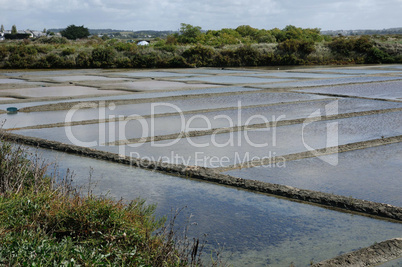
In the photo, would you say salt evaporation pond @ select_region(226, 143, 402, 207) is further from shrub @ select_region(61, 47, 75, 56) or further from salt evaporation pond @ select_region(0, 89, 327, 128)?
shrub @ select_region(61, 47, 75, 56)

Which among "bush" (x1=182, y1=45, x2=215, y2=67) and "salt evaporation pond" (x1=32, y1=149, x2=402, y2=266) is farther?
"bush" (x1=182, y1=45, x2=215, y2=67)

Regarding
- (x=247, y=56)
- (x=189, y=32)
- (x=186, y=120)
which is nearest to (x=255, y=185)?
(x=186, y=120)

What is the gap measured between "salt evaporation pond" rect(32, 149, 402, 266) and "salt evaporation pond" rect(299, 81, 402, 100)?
9259 mm

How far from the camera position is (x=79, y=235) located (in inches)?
150

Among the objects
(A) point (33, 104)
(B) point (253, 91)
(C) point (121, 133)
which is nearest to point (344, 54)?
(B) point (253, 91)

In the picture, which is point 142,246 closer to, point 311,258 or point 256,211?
point 311,258

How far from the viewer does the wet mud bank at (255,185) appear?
4949 mm

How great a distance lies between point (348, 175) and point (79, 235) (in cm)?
346

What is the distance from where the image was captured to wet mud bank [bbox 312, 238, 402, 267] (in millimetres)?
3818

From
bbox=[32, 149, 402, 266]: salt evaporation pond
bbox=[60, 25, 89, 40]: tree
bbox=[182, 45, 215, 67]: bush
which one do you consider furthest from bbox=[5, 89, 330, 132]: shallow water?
bbox=[60, 25, 89, 40]: tree

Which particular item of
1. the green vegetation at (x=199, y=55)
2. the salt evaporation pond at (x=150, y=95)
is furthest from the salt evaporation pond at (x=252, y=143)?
the green vegetation at (x=199, y=55)

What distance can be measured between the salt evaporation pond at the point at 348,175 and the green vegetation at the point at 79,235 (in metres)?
1.98

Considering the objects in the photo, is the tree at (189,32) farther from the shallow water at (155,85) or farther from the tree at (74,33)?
the tree at (74,33)

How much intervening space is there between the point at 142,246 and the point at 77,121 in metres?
6.63
